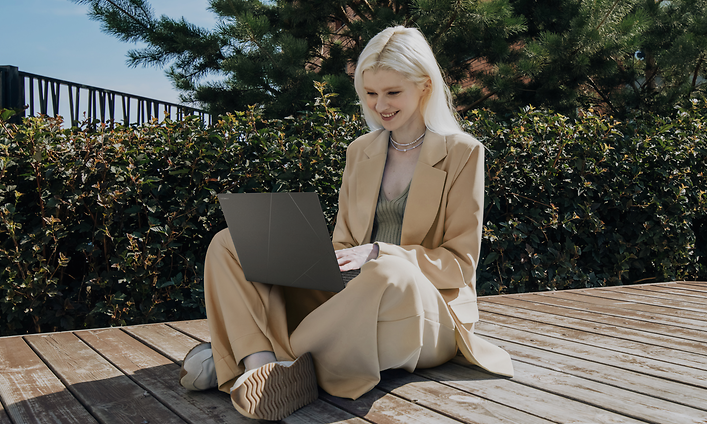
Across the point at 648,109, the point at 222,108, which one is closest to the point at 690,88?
the point at 648,109

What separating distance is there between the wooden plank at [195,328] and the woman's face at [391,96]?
1102 millimetres

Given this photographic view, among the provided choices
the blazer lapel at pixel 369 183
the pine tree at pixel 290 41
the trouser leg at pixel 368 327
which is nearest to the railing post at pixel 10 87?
the pine tree at pixel 290 41

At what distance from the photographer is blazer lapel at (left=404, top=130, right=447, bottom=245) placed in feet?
5.81

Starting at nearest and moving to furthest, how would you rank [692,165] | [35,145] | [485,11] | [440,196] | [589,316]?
[440,196] → [35,145] → [589,316] → [692,165] → [485,11]

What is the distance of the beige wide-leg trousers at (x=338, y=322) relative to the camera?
1447 mm

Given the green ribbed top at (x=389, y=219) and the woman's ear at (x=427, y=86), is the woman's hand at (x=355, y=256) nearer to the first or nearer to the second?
the green ribbed top at (x=389, y=219)

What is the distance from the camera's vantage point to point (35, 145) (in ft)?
8.00

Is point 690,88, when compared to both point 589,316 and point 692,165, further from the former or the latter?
point 589,316

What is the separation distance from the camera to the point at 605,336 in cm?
225

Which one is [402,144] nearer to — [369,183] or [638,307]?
[369,183]

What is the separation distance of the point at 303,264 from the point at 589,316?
1746mm

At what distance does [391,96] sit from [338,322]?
76 centimetres

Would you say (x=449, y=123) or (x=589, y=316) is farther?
(x=589, y=316)

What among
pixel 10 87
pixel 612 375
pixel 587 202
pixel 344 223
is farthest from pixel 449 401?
pixel 10 87
